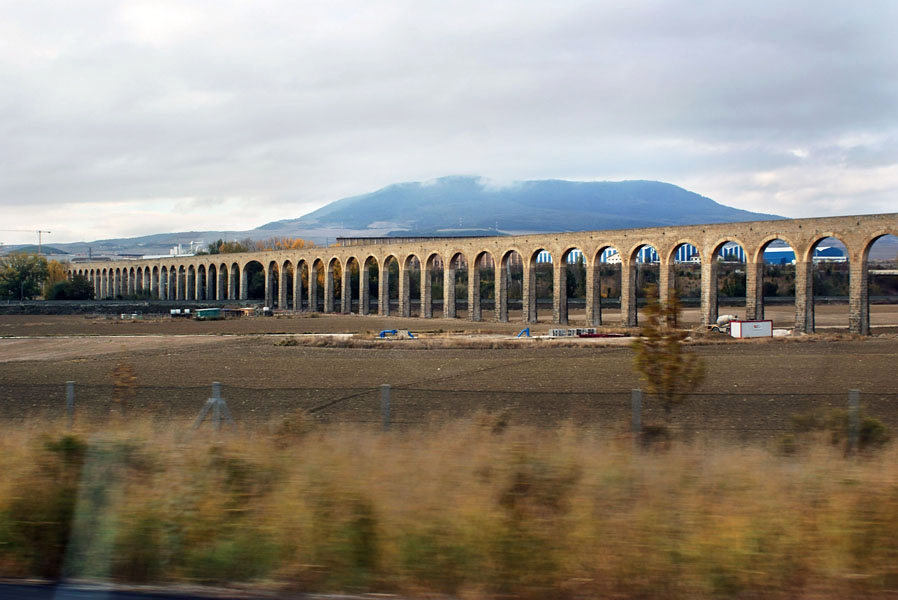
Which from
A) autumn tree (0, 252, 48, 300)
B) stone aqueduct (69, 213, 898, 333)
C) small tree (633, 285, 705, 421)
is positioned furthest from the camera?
autumn tree (0, 252, 48, 300)

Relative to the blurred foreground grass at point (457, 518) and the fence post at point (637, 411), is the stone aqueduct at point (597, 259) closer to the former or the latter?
the fence post at point (637, 411)

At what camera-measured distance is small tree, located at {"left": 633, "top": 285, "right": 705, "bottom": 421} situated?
397 inches

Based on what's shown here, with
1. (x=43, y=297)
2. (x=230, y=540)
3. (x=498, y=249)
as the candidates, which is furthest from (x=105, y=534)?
(x=43, y=297)

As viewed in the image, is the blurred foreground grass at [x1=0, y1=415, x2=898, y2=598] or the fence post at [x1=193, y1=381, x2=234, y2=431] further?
the fence post at [x1=193, y1=381, x2=234, y2=431]

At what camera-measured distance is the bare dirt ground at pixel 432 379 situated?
10430 mm

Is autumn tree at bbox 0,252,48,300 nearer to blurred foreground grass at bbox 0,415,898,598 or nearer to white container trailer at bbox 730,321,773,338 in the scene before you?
white container trailer at bbox 730,321,773,338

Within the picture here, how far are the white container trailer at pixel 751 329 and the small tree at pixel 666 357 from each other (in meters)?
27.8

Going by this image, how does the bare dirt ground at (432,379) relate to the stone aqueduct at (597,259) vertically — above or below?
below

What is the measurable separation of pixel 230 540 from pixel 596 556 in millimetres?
2629

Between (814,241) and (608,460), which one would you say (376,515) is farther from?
(814,241)

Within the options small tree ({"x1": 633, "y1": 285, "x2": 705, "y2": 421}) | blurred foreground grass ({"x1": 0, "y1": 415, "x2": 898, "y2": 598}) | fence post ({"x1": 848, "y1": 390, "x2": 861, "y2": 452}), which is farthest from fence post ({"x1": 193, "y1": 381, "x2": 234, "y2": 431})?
fence post ({"x1": 848, "y1": 390, "x2": 861, "y2": 452})

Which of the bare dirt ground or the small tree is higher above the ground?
the small tree

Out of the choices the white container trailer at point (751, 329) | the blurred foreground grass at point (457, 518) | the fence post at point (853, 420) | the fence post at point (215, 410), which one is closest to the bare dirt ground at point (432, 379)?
the fence post at point (215, 410)

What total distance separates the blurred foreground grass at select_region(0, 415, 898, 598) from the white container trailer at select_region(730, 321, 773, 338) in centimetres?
3010
